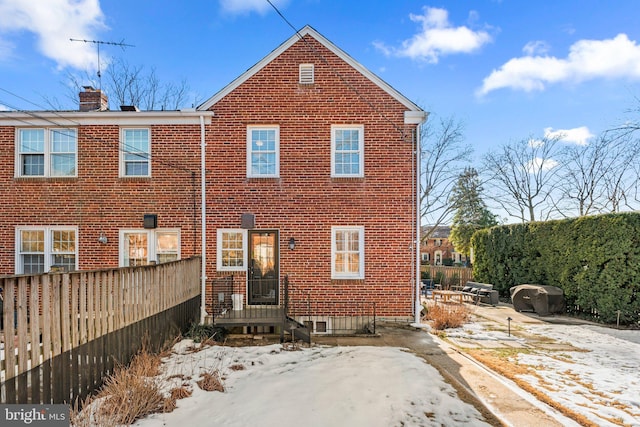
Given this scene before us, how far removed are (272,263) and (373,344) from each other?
143 inches

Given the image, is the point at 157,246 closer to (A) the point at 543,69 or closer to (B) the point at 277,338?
(B) the point at 277,338

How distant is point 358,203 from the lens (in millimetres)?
9242

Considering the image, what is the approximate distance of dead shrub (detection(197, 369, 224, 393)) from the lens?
4.71m

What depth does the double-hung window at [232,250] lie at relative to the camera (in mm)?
9211

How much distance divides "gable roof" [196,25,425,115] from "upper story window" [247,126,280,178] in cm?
131

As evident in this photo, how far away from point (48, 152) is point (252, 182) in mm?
6090

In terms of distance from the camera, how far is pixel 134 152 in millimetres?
9406

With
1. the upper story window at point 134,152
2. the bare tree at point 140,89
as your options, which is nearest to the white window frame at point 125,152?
the upper story window at point 134,152

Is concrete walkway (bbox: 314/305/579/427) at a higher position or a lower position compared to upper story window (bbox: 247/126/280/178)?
lower

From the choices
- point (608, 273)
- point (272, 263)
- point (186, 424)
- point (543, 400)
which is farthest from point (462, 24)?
point (186, 424)

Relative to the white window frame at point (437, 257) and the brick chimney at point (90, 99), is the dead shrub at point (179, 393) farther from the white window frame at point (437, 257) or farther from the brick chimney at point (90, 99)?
the white window frame at point (437, 257)

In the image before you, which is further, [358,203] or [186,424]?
[358,203]

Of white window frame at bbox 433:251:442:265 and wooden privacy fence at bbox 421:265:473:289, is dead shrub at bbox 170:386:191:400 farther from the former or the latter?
white window frame at bbox 433:251:442:265

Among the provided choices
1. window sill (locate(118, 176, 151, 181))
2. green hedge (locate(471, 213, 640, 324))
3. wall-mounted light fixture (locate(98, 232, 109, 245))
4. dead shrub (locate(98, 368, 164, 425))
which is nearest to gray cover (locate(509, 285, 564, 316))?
green hedge (locate(471, 213, 640, 324))
